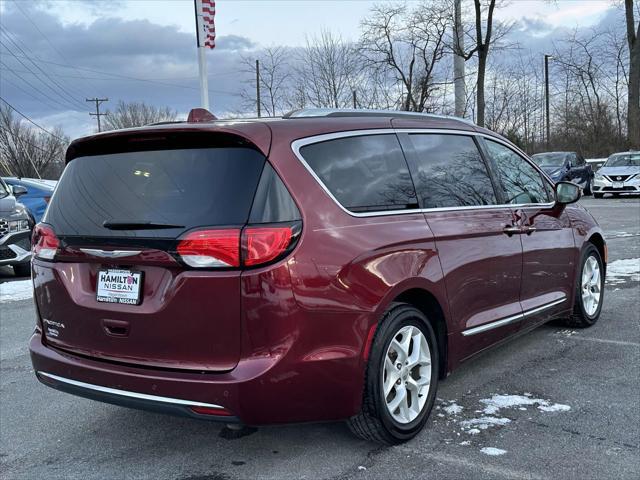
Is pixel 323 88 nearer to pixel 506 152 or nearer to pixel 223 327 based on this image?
pixel 506 152

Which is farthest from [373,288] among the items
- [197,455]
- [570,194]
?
[570,194]

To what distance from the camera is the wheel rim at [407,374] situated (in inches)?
127

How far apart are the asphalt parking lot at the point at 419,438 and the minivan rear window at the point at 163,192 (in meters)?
1.20

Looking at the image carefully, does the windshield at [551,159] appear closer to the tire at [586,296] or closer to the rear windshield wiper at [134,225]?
the tire at [586,296]

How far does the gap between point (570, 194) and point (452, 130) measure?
1318 millimetres

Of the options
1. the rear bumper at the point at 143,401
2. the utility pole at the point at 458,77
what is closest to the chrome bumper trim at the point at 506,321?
the rear bumper at the point at 143,401

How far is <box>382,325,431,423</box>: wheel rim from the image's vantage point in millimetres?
3236

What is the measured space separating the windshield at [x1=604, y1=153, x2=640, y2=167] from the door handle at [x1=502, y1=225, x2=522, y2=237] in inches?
784

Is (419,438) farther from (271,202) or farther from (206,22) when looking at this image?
(206,22)

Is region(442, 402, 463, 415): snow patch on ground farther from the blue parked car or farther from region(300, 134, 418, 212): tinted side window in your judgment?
the blue parked car

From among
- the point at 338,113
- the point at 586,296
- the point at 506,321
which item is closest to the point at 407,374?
the point at 506,321

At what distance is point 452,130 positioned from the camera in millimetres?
4082

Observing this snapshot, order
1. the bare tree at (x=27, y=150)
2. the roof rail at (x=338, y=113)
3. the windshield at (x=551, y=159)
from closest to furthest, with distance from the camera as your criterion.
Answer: the roof rail at (x=338, y=113)
the windshield at (x=551, y=159)
the bare tree at (x=27, y=150)

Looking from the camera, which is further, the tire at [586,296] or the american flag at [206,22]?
the american flag at [206,22]
